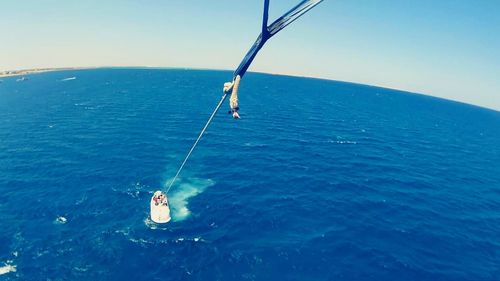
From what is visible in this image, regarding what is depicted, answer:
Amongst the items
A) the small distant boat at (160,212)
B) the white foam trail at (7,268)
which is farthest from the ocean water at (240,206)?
the small distant boat at (160,212)

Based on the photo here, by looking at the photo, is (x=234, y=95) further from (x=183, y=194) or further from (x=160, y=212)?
(x=183, y=194)

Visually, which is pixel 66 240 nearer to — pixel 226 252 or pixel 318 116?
pixel 226 252

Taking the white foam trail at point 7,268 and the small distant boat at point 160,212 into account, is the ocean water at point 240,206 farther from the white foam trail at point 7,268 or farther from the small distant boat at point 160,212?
the small distant boat at point 160,212

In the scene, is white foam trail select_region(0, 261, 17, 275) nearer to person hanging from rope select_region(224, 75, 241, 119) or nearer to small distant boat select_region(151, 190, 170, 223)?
small distant boat select_region(151, 190, 170, 223)

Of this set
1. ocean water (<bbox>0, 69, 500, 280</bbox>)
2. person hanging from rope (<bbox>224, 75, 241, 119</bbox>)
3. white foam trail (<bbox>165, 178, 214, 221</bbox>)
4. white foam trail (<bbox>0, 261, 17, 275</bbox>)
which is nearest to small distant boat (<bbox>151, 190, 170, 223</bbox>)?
ocean water (<bbox>0, 69, 500, 280</bbox>)

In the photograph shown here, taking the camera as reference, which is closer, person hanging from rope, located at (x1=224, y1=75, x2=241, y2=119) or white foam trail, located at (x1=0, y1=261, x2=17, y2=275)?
person hanging from rope, located at (x1=224, y1=75, x2=241, y2=119)

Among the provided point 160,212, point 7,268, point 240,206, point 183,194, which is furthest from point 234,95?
point 183,194
